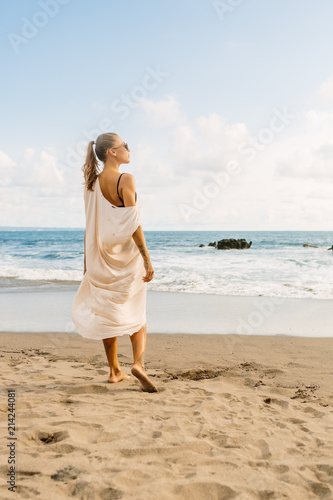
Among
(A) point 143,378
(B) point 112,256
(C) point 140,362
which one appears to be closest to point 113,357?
(C) point 140,362

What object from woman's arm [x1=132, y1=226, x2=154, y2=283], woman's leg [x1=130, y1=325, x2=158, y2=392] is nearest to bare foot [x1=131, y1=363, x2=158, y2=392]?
woman's leg [x1=130, y1=325, x2=158, y2=392]

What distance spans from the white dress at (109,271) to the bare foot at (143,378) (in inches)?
12.6

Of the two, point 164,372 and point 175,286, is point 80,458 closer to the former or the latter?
point 164,372

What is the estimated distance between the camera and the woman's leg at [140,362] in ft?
11.0

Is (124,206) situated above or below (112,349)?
above

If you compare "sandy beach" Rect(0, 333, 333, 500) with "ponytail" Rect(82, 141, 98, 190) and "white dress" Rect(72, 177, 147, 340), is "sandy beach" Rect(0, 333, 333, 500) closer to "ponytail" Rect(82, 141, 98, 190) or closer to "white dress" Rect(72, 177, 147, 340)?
"white dress" Rect(72, 177, 147, 340)

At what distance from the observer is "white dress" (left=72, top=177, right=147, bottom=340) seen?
3.46m

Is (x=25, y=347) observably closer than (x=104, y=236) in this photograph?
No

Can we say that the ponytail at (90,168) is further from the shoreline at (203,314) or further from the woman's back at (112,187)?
the shoreline at (203,314)

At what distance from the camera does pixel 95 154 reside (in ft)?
11.7

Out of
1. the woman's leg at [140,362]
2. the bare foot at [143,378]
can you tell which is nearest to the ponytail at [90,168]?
the woman's leg at [140,362]

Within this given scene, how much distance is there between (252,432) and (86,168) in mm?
2528

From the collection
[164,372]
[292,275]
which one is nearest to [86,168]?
[164,372]

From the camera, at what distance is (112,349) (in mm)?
3645
